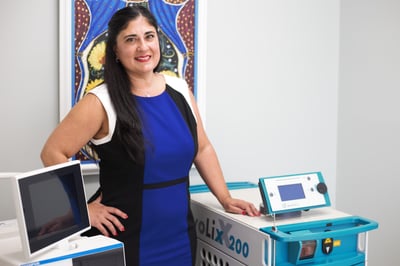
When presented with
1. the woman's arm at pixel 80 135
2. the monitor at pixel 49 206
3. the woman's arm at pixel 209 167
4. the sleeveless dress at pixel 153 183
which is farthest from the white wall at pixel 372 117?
the monitor at pixel 49 206

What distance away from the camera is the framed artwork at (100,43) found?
187 centimetres

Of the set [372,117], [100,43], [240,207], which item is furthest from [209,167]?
[372,117]

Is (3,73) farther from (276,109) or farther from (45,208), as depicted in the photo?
(276,109)

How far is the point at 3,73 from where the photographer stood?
5.91 ft

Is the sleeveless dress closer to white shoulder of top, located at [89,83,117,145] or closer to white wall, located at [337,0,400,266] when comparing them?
white shoulder of top, located at [89,83,117,145]

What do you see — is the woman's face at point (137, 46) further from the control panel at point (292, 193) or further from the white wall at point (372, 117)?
the white wall at point (372, 117)

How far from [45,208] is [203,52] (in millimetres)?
1116

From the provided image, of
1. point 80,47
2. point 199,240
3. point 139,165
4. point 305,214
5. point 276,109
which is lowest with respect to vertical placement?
point 199,240

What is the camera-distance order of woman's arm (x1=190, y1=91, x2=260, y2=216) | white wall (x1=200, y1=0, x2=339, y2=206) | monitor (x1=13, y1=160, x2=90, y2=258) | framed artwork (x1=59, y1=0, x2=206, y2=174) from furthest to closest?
white wall (x1=200, y1=0, x2=339, y2=206)
framed artwork (x1=59, y1=0, x2=206, y2=174)
woman's arm (x1=190, y1=91, x2=260, y2=216)
monitor (x1=13, y1=160, x2=90, y2=258)

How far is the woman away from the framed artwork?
32 centimetres

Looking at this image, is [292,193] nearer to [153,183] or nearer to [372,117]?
[153,183]

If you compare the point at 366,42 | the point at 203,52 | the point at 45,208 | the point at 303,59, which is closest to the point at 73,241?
the point at 45,208

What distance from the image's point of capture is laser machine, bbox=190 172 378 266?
1.48m

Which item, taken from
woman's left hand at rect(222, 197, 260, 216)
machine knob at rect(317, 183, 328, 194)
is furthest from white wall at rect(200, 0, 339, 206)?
machine knob at rect(317, 183, 328, 194)
